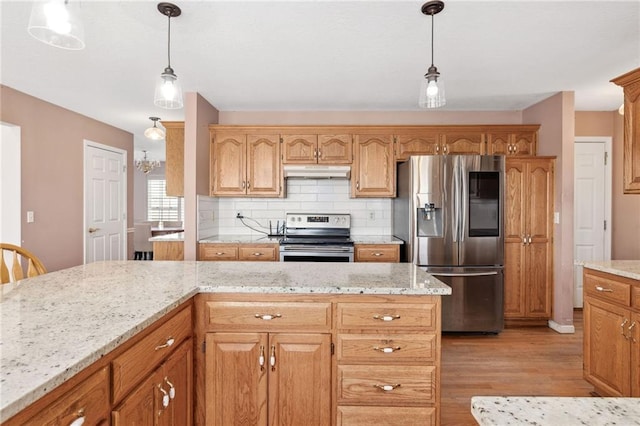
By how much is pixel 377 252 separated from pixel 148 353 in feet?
8.87

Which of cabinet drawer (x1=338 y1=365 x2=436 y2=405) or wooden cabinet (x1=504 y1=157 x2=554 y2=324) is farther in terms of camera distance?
wooden cabinet (x1=504 y1=157 x2=554 y2=324)

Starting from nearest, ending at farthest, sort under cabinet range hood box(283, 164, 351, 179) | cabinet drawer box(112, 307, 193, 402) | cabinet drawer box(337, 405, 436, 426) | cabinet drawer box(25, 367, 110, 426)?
cabinet drawer box(25, 367, 110, 426) → cabinet drawer box(112, 307, 193, 402) → cabinet drawer box(337, 405, 436, 426) → under cabinet range hood box(283, 164, 351, 179)

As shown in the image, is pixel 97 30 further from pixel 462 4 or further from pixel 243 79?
pixel 462 4

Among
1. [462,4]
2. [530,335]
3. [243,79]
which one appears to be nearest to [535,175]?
[530,335]

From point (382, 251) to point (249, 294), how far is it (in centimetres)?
226

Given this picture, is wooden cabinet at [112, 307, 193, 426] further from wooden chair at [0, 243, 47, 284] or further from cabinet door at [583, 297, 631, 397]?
cabinet door at [583, 297, 631, 397]

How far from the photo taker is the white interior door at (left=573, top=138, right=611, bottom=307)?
4027 millimetres

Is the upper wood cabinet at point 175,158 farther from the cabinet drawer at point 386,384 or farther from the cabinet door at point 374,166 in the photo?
the cabinet drawer at point 386,384

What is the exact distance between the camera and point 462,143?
384 cm

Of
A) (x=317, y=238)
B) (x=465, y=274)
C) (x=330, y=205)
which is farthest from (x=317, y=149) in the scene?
(x=465, y=274)

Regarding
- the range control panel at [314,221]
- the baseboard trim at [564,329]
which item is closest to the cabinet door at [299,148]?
the range control panel at [314,221]

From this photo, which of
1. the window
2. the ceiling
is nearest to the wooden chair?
the ceiling

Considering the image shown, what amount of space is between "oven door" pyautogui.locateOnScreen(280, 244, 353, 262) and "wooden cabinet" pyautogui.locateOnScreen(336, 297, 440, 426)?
6.37 feet

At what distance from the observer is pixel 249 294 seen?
156 centimetres
